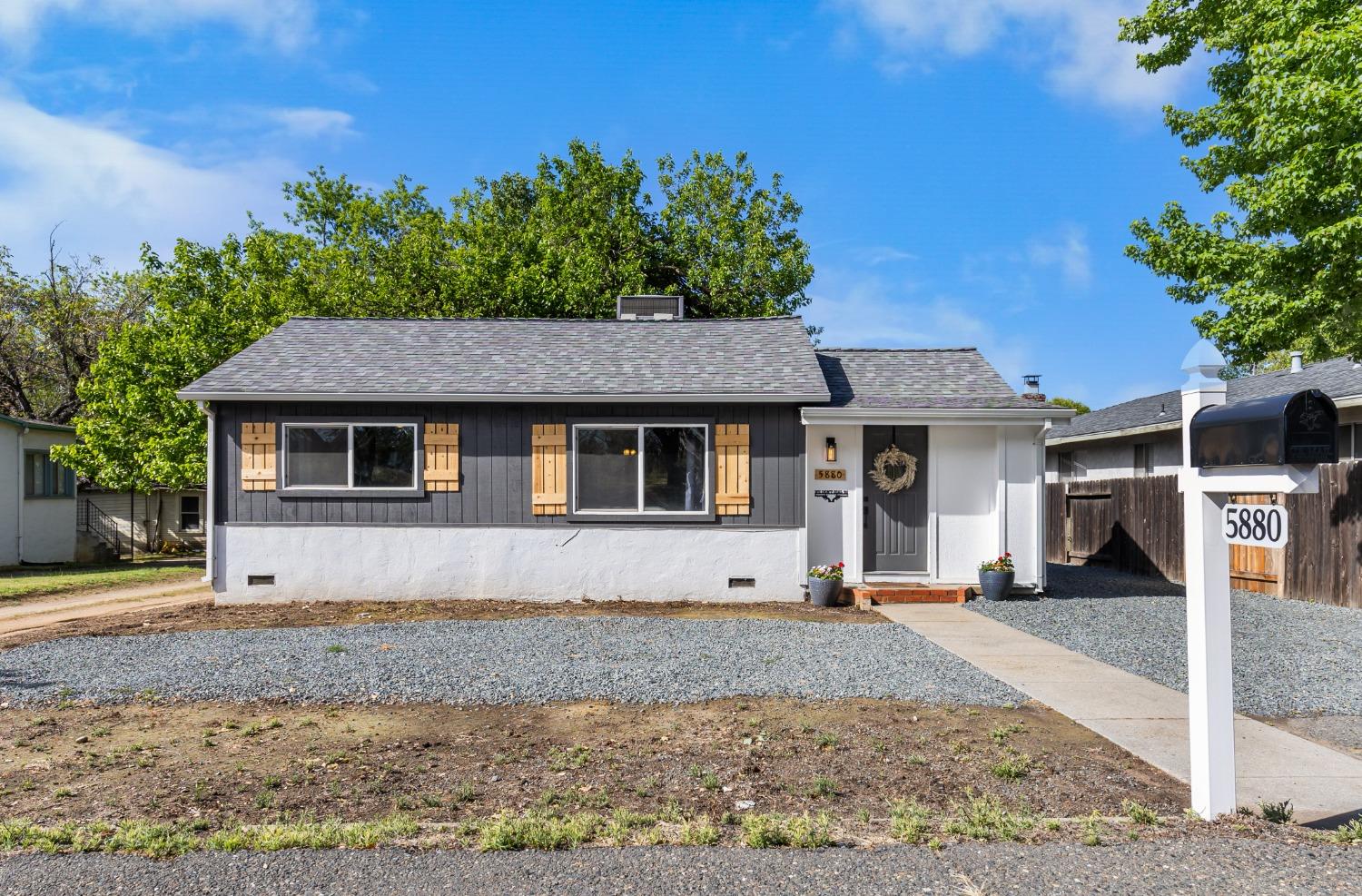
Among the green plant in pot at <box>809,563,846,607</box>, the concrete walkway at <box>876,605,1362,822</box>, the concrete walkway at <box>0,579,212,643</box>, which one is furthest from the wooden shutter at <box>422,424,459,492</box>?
the concrete walkway at <box>876,605,1362,822</box>

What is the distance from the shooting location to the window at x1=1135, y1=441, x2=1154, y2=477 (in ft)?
60.6

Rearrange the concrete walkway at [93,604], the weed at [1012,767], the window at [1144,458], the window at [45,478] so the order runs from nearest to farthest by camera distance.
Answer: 1. the weed at [1012,767]
2. the concrete walkway at [93,604]
3. the window at [45,478]
4. the window at [1144,458]

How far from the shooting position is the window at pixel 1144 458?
18.5 meters

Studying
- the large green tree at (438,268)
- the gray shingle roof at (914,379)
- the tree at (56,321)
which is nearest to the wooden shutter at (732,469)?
the gray shingle roof at (914,379)

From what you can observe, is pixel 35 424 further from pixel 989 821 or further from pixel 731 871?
pixel 989 821

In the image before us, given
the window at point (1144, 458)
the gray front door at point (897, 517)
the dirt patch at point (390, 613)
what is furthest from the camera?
the window at point (1144, 458)

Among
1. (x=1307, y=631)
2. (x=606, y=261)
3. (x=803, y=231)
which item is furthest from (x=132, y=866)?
(x=803, y=231)

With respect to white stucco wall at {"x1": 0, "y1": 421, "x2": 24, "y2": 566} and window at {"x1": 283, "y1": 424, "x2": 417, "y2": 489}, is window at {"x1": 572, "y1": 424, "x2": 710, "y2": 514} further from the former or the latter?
white stucco wall at {"x1": 0, "y1": 421, "x2": 24, "y2": 566}

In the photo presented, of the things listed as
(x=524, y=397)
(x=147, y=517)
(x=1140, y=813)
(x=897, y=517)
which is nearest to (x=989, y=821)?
(x=1140, y=813)

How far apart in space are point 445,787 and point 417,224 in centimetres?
2532

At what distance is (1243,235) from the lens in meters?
12.5

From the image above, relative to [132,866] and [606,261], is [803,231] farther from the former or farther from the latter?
[132,866]

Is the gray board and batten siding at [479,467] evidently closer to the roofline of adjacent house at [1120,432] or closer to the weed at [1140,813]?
the roofline of adjacent house at [1120,432]

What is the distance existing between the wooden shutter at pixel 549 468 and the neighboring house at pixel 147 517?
13990mm
